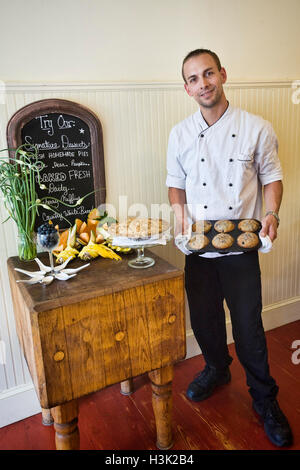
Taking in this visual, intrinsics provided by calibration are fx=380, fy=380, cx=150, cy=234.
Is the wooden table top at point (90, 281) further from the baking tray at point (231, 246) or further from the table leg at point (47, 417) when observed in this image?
the table leg at point (47, 417)

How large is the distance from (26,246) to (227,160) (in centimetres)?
102

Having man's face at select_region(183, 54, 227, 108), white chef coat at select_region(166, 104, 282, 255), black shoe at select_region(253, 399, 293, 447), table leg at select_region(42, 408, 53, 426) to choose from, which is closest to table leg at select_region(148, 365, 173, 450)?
black shoe at select_region(253, 399, 293, 447)

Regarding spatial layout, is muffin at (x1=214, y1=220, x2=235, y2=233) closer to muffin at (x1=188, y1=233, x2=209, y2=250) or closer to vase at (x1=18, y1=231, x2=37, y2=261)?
muffin at (x1=188, y1=233, x2=209, y2=250)

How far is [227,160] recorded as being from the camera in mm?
1830

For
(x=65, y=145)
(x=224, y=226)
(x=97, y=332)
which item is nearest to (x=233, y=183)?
(x=224, y=226)

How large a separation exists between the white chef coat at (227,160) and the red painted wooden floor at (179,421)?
38.4 inches

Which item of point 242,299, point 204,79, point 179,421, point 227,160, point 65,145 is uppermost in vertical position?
point 204,79

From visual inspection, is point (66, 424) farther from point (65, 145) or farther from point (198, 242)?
point (65, 145)

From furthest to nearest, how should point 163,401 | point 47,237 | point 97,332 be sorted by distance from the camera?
point 163,401, point 47,237, point 97,332

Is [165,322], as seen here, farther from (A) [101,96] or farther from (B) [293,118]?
(B) [293,118]

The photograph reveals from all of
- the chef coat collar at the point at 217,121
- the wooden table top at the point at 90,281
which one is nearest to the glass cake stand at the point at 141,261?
the wooden table top at the point at 90,281

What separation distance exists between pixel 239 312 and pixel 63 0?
1.68 meters

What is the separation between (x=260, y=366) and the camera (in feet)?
5.99

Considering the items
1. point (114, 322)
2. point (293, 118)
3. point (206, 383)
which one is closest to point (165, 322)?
point (114, 322)
